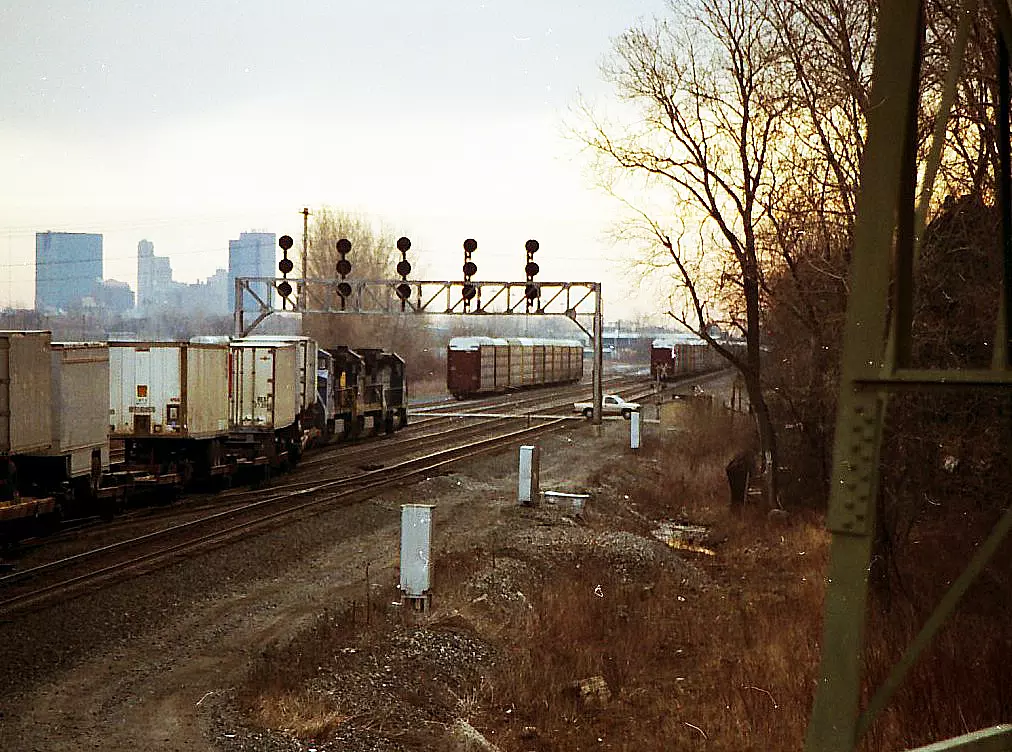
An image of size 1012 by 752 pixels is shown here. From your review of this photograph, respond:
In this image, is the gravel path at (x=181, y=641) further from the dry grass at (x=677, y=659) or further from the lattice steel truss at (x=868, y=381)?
the lattice steel truss at (x=868, y=381)

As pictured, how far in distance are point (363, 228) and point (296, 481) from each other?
41.9 meters

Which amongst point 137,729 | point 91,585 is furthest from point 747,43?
point 137,729

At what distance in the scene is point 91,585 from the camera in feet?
43.0

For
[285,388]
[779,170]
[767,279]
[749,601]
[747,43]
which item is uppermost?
[747,43]

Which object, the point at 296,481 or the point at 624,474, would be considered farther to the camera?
the point at 624,474

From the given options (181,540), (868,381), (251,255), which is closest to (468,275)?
(181,540)

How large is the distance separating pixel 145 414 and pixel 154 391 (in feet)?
1.63

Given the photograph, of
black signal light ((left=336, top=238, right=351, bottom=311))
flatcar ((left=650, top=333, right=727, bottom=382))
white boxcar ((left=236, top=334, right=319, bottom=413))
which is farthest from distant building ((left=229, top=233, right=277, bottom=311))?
white boxcar ((left=236, top=334, right=319, bottom=413))

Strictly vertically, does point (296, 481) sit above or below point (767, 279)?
below

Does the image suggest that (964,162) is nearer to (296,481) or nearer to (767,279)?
(767,279)

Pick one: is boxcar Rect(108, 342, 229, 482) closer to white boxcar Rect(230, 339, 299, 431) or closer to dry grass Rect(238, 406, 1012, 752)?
white boxcar Rect(230, 339, 299, 431)

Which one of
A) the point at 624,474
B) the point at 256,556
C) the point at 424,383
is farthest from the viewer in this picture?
the point at 424,383

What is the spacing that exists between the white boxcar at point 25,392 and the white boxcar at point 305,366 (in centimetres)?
1086

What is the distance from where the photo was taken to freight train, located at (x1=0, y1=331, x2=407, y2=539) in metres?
15.4
